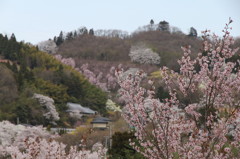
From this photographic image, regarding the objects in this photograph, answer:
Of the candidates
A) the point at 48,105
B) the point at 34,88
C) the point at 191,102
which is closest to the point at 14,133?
the point at 48,105

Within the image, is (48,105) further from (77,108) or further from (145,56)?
(145,56)

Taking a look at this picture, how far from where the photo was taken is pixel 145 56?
75688mm

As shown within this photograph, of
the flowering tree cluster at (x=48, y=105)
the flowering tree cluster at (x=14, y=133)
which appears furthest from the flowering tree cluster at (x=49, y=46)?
the flowering tree cluster at (x=14, y=133)

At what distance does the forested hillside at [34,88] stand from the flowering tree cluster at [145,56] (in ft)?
92.9

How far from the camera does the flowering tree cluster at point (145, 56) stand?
7506cm

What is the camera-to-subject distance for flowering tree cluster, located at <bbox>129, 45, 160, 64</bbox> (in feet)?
246

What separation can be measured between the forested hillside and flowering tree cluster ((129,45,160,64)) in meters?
28.3

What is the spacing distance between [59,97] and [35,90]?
13.7ft

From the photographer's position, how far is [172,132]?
675 centimetres

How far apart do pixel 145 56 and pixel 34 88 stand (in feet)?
138

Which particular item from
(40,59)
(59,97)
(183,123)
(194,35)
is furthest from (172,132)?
(194,35)

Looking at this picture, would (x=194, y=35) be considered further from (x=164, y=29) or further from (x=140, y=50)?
(x=140, y=50)

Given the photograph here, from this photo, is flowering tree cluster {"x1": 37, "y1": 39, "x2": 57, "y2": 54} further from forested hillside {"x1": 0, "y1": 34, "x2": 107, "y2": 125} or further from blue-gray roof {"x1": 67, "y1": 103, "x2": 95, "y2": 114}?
blue-gray roof {"x1": 67, "y1": 103, "x2": 95, "y2": 114}

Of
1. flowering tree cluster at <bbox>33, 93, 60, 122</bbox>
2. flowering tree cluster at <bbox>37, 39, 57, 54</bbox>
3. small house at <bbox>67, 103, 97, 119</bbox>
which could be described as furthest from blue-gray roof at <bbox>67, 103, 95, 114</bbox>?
flowering tree cluster at <bbox>37, 39, 57, 54</bbox>
